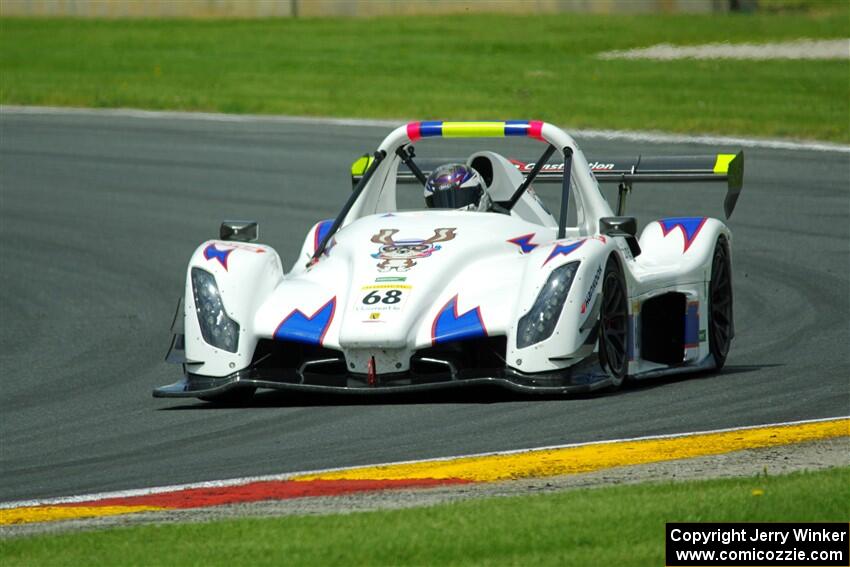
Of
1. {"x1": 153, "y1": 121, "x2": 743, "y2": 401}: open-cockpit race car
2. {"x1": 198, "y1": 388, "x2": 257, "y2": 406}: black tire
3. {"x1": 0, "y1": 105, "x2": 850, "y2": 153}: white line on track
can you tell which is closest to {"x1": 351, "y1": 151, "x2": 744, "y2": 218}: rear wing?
{"x1": 153, "y1": 121, "x2": 743, "y2": 401}: open-cockpit race car

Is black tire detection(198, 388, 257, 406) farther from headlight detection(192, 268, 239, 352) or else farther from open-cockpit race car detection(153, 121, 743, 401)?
headlight detection(192, 268, 239, 352)

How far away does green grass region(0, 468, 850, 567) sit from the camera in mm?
5691

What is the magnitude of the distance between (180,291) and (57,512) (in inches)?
302

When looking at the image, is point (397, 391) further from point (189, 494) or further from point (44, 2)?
point (44, 2)

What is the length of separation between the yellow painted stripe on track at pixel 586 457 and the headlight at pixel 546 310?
123cm

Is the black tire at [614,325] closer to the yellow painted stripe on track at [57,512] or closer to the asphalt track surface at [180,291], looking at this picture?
the asphalt track surface at [180,291]

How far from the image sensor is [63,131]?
81.0ft

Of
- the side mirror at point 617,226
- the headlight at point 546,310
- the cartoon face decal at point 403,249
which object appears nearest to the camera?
the headlight at point 546,310

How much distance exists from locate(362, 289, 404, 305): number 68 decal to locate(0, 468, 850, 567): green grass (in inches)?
107

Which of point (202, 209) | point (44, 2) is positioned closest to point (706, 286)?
point (202, 209)

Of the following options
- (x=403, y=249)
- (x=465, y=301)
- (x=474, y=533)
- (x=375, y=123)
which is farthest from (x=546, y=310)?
(x=375, y=123)

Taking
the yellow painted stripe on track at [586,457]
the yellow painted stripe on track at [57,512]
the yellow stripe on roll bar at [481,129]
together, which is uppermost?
the yellow stripe on roll bar at [481,129]

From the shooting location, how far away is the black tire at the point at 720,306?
10539mm

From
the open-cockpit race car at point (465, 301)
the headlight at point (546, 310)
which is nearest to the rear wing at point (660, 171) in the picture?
the open-cockpit race car at point (465, 301)
